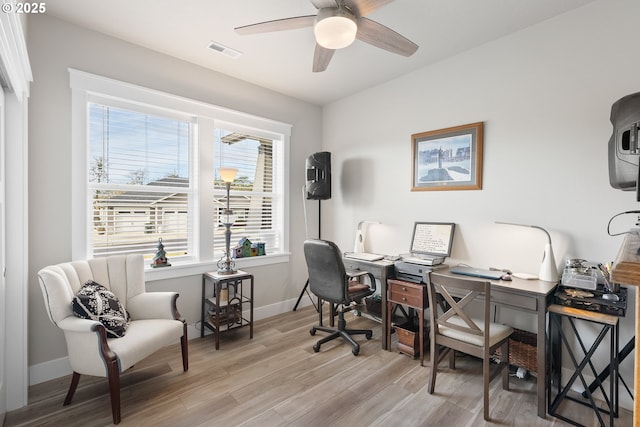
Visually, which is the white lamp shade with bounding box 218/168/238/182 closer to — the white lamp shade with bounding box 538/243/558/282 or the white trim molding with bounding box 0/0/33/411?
the white trim molding with bounding box 0/0/33/411

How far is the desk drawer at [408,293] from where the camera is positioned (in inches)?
104

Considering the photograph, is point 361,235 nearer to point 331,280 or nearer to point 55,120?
point 331,280

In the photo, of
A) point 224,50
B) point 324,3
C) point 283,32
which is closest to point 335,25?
point 324,3

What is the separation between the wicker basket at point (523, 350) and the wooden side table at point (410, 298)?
68 centimetres

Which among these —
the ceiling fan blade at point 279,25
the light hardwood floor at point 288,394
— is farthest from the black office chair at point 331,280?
the ceiling fan blade at point 279,25

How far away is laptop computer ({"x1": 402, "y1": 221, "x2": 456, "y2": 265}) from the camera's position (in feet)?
9.45

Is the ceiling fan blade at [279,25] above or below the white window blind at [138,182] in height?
above

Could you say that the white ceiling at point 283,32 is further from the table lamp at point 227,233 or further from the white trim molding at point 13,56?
the table lamp at point 227,233

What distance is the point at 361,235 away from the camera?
3.63 meters

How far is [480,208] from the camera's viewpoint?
9.05 feet

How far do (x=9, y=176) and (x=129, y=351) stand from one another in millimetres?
1366

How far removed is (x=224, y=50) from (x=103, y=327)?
2.42 metres

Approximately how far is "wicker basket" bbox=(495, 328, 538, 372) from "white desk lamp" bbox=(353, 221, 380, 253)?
1.67 meters

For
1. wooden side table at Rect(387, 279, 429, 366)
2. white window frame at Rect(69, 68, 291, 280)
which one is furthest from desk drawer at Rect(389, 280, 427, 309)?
white window frame at Rect(69, 68, 291, 280)
